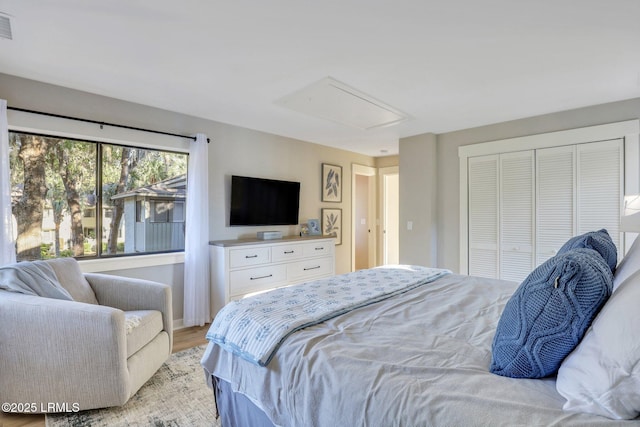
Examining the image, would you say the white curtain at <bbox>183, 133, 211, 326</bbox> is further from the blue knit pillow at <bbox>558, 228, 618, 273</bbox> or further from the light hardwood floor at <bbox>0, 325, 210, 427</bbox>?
the blue knit pillow at <bbox>558, 228, 618, 273</bbox>

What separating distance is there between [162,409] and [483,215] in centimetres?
375

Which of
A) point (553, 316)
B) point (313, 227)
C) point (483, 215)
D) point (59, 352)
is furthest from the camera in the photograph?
point (313, 227)

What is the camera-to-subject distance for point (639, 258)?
131cm

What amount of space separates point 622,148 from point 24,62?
5.10 metres

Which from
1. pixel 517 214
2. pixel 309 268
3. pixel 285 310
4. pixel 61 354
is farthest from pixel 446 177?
pixel 61 354

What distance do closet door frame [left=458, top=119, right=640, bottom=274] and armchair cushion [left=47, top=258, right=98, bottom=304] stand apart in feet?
12.9

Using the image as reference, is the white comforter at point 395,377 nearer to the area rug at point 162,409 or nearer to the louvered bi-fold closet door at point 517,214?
the area rug at point 162,409

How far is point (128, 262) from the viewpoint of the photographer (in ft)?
10.3

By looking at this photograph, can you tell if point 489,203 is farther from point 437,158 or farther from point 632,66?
point 632,66

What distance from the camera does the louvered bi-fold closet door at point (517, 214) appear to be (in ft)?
11.8

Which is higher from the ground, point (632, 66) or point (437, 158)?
point (632, 66)

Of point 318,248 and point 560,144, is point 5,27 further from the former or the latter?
point 560,144

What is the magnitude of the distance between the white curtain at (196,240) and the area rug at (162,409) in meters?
1.08

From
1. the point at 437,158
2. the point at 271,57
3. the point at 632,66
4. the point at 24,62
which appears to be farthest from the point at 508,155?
the point at 24,62
